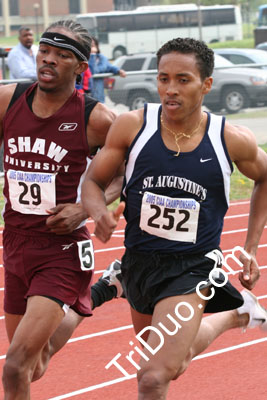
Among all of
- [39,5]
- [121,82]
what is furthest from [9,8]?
[121,82]

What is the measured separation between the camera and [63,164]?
14.1 ft

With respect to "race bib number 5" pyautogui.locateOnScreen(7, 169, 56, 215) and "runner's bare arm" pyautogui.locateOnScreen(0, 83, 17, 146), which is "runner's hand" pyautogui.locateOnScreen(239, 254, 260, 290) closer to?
"race bib number 5" pyautogui.locateOnScreen(7, 169, 56, 215)

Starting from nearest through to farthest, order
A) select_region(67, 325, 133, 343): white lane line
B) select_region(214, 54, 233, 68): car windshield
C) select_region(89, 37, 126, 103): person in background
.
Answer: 1. select_region(67, 325, 133, 343): white lane line
2. select_region(89, 37, 126, 103): person in background
3. select_region(214, 54, 233, 68): car windshield

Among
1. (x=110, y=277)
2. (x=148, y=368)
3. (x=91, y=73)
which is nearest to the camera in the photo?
(x=148, y=368)

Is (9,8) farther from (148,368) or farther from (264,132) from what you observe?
(148,368)

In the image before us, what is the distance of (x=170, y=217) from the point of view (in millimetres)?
3988

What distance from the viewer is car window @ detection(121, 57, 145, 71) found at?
2333cm

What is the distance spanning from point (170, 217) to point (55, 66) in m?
1.00

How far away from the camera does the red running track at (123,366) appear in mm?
4938

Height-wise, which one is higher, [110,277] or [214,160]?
[214,160]

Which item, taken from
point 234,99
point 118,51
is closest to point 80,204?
point 234,99

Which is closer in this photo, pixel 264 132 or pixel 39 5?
pixel 264 132

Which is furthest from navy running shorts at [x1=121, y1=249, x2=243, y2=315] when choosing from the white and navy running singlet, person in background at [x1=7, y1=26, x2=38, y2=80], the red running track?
person in background at [x1=7, y1=26, x2=38, y2=80]

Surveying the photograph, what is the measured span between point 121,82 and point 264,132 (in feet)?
9.12
